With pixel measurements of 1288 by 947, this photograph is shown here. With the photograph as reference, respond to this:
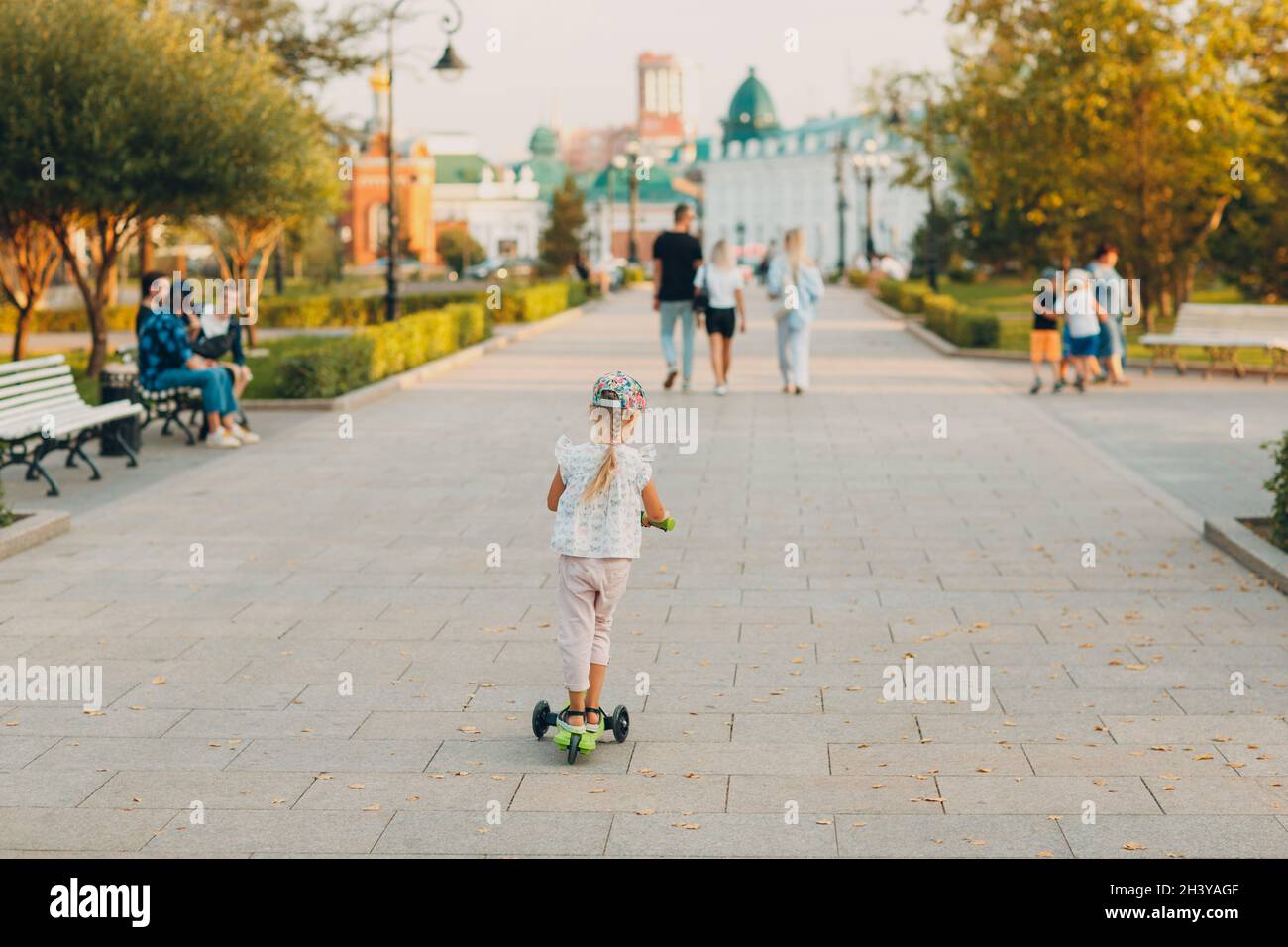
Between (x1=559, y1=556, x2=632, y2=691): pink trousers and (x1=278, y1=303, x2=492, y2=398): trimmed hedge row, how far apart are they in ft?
38.7

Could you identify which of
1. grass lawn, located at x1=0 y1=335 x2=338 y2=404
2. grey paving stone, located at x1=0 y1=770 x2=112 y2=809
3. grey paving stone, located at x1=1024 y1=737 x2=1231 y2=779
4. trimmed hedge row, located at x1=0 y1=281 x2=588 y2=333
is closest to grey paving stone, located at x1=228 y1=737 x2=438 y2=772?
grey paving stone, located at x1=0 y1=770 x2=112 y2=809

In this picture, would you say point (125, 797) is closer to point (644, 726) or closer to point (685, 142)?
point (644, 726)

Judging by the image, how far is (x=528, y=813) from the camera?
5113 millimetres

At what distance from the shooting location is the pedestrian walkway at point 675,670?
16.5 ft

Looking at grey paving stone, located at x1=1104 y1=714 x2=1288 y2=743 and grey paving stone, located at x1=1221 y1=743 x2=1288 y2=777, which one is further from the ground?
grey paving stone, located at x1=1104 y1=714 x2=1288 y2=743

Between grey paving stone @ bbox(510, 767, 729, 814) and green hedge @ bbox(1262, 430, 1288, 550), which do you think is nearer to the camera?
grey paving stone @ bbox(510, 767, 729, 814)

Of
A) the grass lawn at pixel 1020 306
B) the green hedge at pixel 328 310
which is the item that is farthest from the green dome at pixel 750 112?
the green hedge at pixel 328 310

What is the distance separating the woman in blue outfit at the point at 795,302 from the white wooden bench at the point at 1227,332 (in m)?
4.37

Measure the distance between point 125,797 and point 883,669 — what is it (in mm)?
2979

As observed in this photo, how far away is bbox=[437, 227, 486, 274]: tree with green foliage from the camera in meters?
92.9

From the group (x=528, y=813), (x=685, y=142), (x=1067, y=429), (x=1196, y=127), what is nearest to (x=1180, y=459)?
(x=1067, y=429)

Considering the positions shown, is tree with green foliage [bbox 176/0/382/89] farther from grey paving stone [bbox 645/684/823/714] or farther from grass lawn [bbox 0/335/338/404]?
grey paving stone [bbox 645/684/823/714]

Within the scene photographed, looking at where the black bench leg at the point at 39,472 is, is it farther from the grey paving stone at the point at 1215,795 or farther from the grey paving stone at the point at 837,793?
the grey paving stone at the point at 1215,795

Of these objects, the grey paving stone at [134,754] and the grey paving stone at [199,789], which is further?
the grey paving stone at [134,754]
